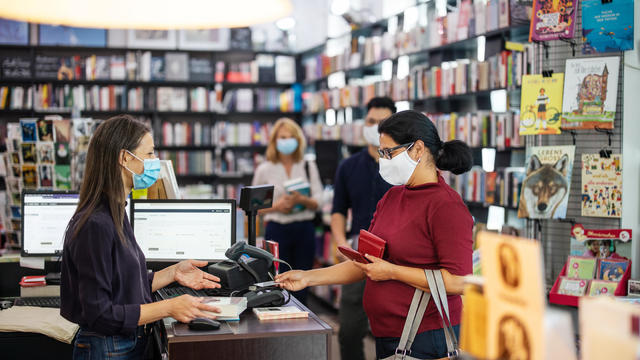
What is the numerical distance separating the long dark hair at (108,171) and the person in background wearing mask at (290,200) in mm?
2537

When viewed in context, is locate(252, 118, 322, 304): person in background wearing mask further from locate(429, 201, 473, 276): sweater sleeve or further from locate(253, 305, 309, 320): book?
locate(429, 201, 473, 276): sweater sleeve

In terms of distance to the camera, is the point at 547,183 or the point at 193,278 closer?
the point at 193,278

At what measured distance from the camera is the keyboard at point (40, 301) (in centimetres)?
299

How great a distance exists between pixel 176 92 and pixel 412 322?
6.89 metres

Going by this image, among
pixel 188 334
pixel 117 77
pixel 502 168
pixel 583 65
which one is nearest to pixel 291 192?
pixel 502 168

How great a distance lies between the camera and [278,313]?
2.31 m

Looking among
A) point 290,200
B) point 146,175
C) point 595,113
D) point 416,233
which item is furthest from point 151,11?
point 416,233

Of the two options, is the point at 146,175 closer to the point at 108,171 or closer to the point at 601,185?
the point at 108,171

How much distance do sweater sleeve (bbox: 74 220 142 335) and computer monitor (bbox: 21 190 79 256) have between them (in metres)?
1.36

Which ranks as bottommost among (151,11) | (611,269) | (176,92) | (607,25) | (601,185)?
(611,269)

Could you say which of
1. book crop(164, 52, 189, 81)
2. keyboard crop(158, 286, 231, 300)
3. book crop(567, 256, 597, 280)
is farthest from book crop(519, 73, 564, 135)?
book crop(164, 52, 189, 81)

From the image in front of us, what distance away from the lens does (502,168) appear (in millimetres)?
4301

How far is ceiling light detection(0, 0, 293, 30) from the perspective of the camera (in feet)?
14.8

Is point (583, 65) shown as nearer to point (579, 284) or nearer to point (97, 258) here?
point (579, 284)
